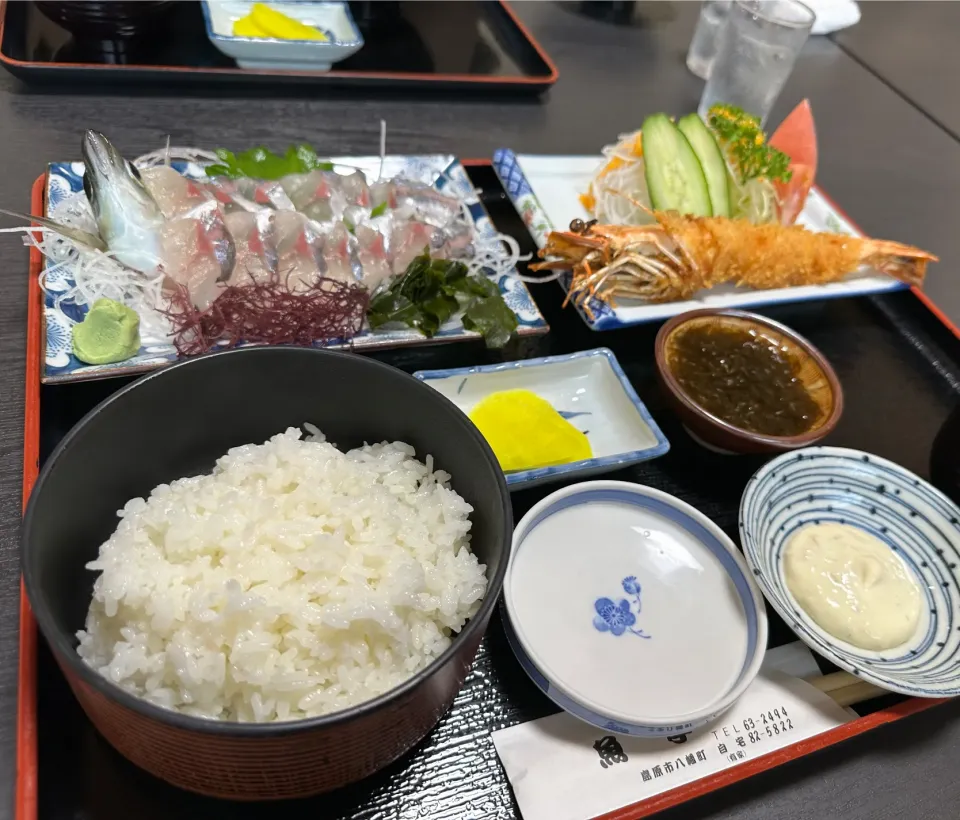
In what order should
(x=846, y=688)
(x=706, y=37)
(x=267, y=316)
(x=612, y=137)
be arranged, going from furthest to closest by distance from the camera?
(x=706, y=37) → (x=612, y=137) → (x=267, y=316) → (x=846, y=688)

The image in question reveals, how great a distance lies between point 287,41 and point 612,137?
3.99 feet

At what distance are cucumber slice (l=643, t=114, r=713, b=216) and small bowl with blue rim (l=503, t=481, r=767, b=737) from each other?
122 cm

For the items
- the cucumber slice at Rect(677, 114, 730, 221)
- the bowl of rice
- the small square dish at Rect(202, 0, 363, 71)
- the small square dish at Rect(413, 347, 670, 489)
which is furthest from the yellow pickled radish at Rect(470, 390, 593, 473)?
the small square dish at Rect(202, 0, 363, 71)

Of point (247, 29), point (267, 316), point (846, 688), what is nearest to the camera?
point (846, 688)

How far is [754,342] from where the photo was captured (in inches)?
69.8

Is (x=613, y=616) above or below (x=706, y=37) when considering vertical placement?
below

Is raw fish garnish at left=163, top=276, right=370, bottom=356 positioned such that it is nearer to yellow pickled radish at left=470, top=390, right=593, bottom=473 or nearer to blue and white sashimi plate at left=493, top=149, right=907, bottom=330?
yellow pickled radish at left=470, top=390, right=593, bottom=473

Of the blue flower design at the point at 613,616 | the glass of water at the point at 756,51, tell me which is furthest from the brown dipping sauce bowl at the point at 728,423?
the glass of water at the point at 756,51

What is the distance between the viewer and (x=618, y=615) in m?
1.24

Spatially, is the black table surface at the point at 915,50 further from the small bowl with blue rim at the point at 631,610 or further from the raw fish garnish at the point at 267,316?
the raw fish garnish at the point at 267,316

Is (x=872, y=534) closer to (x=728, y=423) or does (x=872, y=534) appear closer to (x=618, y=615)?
(x=728, y=423)

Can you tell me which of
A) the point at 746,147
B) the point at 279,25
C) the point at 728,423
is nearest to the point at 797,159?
the point at 746,147

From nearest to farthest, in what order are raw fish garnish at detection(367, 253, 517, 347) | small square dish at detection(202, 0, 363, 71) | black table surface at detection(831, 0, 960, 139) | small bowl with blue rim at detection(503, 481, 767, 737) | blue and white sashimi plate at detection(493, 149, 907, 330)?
small bowl with blue rim at detection(503, 481, 767, 737)
raw fish garnish at detection(367, 253, 517, 347)
blue and white sashimi plate at detection(493, 149, 907, 330)
small square dish at detection(202, 0, 363, 71)
black table surface at detection(831, 0, 960, 139)

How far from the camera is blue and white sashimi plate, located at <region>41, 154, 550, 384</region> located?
1403 millimetres
